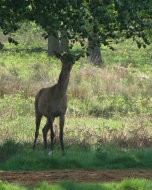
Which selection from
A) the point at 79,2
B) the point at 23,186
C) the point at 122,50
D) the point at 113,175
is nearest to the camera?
the point at 23,186

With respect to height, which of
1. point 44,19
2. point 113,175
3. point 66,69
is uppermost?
point 44,19

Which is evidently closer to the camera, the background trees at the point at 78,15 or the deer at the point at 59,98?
the background trees at the point at 78,15

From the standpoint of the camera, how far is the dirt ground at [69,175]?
12225 mm

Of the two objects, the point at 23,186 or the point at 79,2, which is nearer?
the point at 23,186

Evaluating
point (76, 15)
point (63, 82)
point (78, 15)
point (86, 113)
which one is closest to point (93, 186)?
point (78, 15)

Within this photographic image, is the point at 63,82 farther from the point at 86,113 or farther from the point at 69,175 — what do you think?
the point at 86,113

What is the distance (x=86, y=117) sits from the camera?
22.3 metres

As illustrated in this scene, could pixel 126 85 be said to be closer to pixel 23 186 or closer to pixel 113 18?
pixel 113 18

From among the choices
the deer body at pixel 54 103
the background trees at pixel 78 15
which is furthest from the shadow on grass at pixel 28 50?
the background trees at pixel 78 15

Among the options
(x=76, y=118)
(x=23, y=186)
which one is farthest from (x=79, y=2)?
(x=76, y=118)

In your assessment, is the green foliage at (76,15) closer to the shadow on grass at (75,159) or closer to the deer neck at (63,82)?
the deer neck at (63,82)

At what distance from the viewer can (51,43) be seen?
3791 centimetres

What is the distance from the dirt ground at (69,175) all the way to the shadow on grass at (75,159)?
2.84 ft

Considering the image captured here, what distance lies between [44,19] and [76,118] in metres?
7.05
